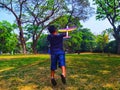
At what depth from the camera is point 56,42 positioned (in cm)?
1064

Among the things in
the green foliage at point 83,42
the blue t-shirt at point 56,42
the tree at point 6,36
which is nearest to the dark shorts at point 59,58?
the blue t-shirt at point 56,42

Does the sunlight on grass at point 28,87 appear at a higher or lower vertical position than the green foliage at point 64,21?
lower

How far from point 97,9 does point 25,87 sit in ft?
150

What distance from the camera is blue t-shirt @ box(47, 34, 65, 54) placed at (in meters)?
10.6

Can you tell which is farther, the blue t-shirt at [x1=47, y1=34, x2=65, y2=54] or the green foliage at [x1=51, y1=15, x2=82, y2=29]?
the green foliage at [x1=51, y1=15, x2=82, y2=29]

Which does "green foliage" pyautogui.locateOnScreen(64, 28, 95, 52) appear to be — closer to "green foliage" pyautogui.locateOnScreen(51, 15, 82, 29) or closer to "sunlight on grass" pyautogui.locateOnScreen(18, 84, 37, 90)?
"green foliage" pyautogui.locateOnScreen(51, 15, 82, 29)

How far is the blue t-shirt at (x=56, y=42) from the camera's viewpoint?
10.6m

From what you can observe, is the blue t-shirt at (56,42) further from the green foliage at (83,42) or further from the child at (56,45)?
the green foliage at (83,42)

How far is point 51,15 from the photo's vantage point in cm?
5172

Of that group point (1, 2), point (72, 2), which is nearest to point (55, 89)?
point (1, 2)

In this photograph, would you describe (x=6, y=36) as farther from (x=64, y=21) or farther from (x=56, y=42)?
(x=56, y=42)

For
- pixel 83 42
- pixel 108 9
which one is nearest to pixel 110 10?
pixel 108 9

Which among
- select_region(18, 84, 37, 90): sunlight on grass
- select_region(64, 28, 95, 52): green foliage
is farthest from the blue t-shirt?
select_region(64, 28, 95, 52): green foliage

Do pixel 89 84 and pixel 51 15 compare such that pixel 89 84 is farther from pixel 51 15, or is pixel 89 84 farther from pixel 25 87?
pixel 51 15
